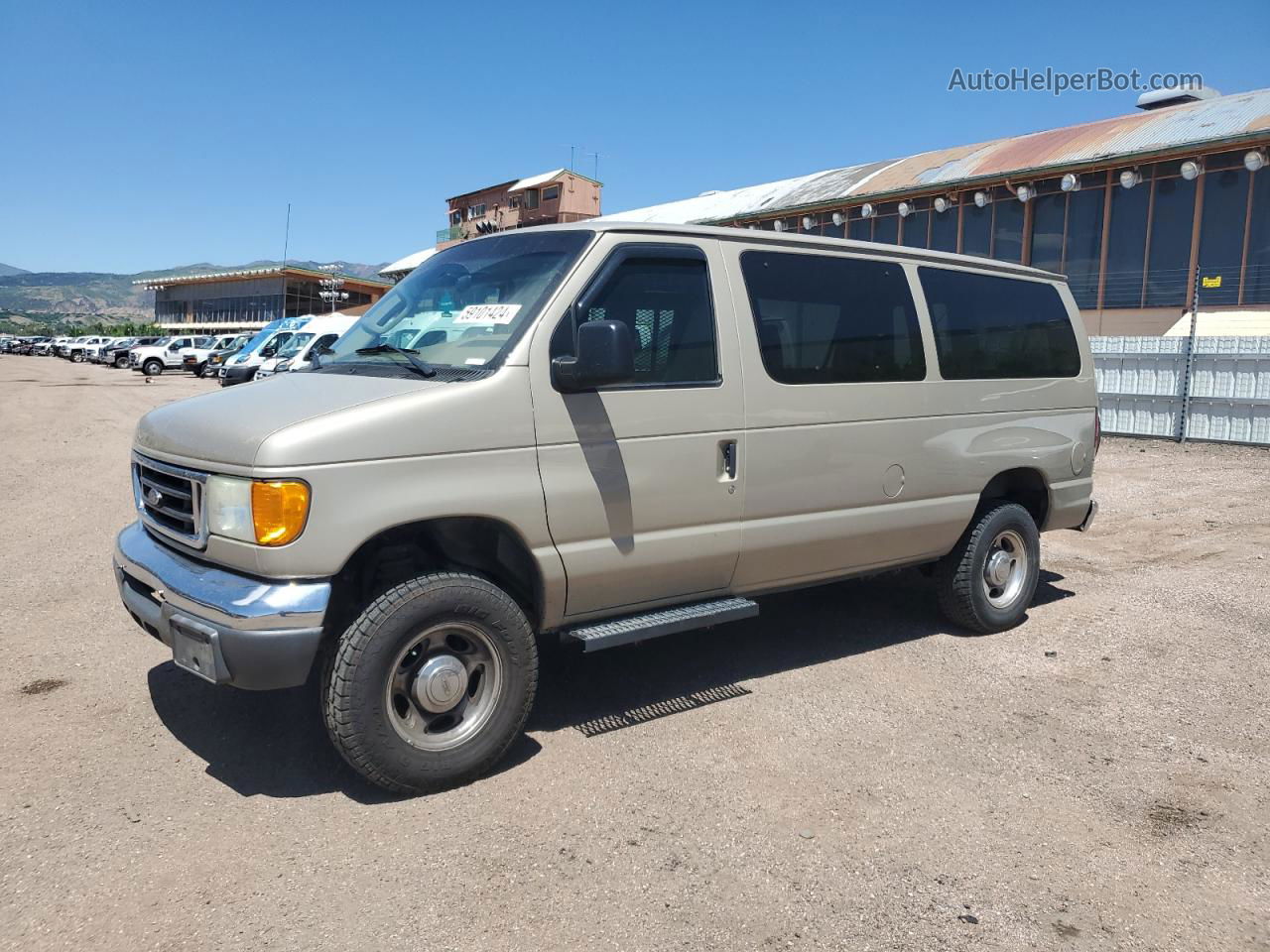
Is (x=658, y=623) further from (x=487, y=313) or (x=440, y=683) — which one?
(x=487, y=313)

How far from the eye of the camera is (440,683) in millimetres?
3812

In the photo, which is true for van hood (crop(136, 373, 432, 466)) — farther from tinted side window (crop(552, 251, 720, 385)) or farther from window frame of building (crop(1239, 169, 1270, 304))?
window frame of building (crop(1239, 169, 1270, 304))

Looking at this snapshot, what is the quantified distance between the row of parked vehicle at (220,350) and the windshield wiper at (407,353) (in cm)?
46

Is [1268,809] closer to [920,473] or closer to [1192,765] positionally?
[1192,765]

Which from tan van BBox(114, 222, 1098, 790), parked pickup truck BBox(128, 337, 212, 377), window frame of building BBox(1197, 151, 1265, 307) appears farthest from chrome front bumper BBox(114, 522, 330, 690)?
parked pickup truck BBox(128, 337, 212, 377)

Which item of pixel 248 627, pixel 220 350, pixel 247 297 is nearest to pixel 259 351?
pixel 220 350

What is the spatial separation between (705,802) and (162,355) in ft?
148

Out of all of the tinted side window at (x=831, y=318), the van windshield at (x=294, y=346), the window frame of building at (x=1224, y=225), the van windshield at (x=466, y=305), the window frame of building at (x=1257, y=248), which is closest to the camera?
the van windshield at (x=466, y=305)

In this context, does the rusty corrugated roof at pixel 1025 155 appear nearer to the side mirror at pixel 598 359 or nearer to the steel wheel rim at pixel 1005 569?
the steel wheel rim at pixel 1005 569

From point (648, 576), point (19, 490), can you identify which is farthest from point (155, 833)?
point (19, 490)

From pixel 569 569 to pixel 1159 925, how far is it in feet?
7.87

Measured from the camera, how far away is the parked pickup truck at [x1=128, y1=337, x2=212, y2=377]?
139 ft

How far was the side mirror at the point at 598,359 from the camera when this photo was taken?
151 inches

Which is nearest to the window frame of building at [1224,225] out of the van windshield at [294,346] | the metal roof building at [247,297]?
the van windshield at [294,346]
